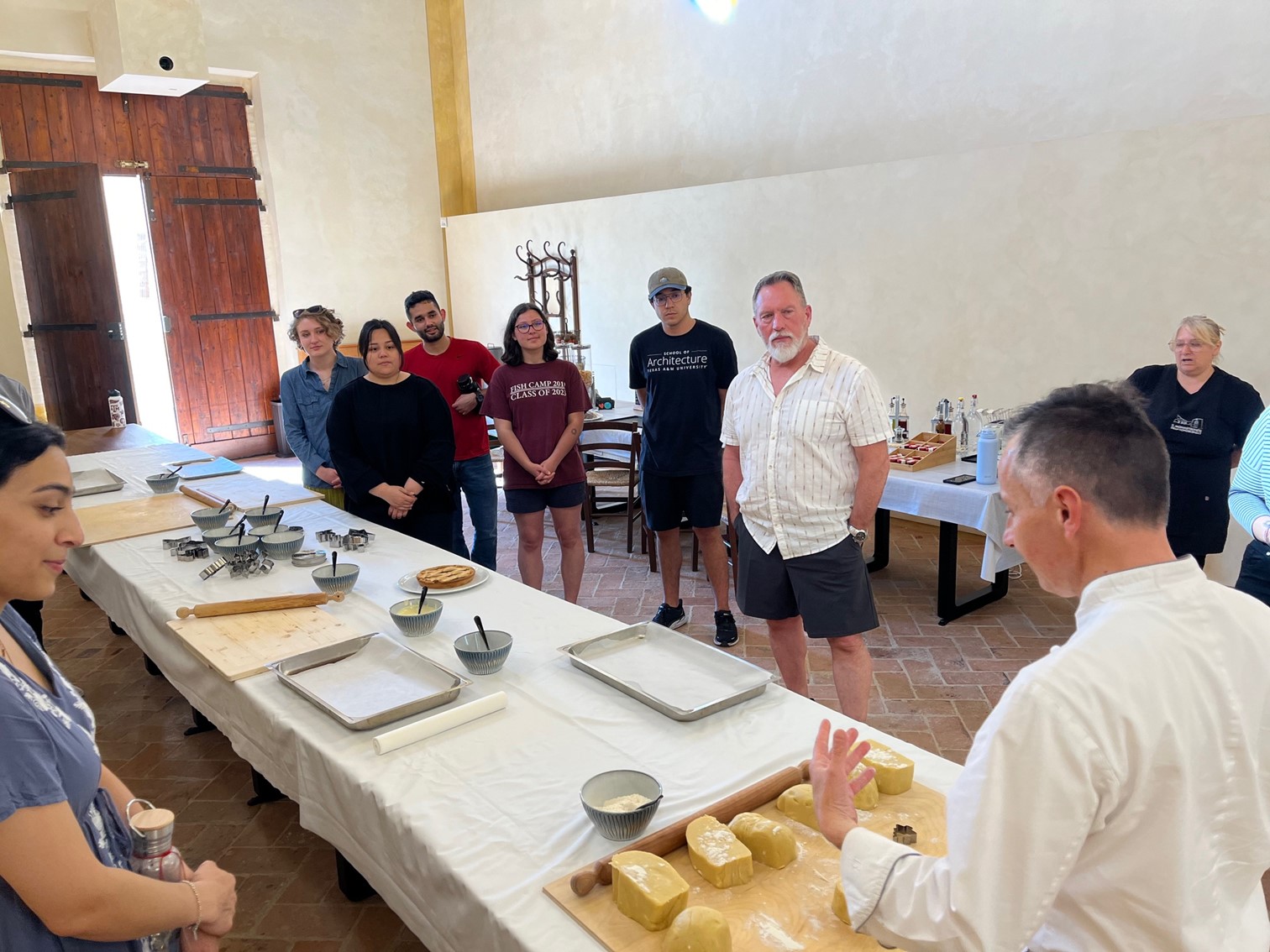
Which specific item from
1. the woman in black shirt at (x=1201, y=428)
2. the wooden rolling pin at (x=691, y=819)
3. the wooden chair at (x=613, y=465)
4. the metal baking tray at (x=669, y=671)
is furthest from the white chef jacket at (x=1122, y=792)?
the wooden chair at (x=613, y=465)

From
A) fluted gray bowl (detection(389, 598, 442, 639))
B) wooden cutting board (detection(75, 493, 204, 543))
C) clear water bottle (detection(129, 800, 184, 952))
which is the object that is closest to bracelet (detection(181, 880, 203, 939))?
clear water bottle (detection(129, 800, 184, 952))

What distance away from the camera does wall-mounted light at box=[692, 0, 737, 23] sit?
276 inches

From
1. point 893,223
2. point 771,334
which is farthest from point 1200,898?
point 893,223

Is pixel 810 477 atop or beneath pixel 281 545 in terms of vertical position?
atop

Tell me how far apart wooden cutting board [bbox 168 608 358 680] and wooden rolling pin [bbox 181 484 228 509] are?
4.58 feet

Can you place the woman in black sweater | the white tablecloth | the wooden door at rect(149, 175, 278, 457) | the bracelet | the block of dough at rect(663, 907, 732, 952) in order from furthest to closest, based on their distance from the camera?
the wooden door at rect(149, 175, 278, 457) → the white tablecloth → the woman in black sweater → the bracelet → the block of dough at rect(663, 907, 732, 952)

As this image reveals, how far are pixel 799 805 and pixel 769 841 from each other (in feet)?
0.43

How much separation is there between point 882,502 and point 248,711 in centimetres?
333

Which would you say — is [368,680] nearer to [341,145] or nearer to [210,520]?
[210,520]

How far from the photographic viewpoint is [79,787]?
1255mm

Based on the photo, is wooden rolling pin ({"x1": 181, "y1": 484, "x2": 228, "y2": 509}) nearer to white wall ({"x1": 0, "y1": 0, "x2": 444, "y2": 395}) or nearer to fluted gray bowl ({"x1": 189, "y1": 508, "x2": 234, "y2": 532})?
fluted gray bowl ({"x1": 189, "y1": 508, "x2": 234, "y2": 532})

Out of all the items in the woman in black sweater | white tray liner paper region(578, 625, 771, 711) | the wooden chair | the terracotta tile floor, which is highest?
the woman in black sweater

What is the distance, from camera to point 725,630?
4336 millimetres

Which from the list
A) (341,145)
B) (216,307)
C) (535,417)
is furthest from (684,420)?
(341,145)
